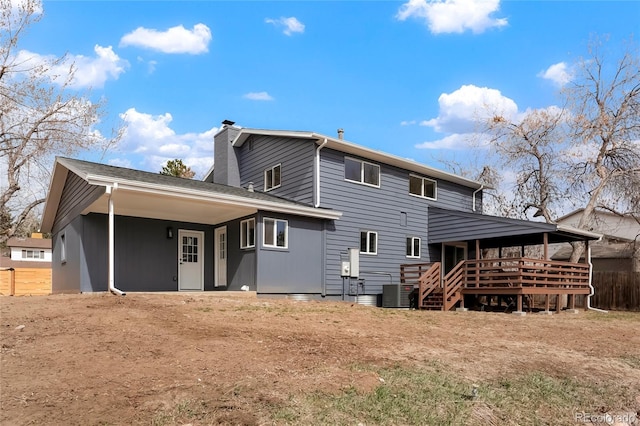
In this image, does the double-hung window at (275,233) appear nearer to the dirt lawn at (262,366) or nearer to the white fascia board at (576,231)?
the dirt lawn at (262,366)

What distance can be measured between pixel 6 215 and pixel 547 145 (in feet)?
97.0

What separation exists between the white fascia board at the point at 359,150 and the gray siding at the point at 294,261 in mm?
2664

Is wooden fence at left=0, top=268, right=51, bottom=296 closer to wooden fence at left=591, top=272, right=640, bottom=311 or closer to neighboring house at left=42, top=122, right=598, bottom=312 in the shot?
neighboring house at left=42, top=122, right=598, bottom=312

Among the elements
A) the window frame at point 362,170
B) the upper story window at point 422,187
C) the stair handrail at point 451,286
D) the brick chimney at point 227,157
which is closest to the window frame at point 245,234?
the window frame at point 362,170

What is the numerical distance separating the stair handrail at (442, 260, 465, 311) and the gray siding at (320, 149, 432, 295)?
2.72 metres

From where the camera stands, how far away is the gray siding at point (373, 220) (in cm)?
1656

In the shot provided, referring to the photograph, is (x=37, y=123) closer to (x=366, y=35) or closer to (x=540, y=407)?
(x=366, y=35)

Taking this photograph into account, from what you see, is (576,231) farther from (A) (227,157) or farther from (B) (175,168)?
(B) (175,168)

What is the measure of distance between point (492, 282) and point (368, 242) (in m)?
4.47

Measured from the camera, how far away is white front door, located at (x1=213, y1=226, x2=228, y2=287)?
1588 cm

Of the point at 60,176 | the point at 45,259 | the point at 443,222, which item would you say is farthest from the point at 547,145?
the point at 45,259

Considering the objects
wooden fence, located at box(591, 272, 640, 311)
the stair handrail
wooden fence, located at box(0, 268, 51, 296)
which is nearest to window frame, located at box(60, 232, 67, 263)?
wooden fence, located at box(0, 268, 51, 296)

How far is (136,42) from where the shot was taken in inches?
570

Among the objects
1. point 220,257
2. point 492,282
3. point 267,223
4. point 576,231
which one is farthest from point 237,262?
point 576,231
